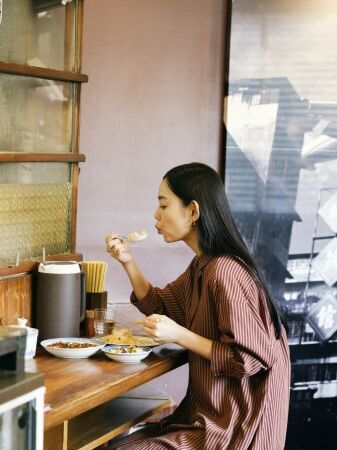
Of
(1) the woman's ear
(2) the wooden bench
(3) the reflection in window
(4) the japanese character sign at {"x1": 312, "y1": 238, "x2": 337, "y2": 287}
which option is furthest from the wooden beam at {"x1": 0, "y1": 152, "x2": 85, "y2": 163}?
(4) the japanese character sign at {"x1": 312, "y1": 238, "x2": 337, "y2": 287}

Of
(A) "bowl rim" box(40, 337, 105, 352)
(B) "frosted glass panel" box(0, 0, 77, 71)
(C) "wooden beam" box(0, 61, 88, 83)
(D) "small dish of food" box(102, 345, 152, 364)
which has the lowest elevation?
(D) "small dish of food" box(102, 345, 152, 364)

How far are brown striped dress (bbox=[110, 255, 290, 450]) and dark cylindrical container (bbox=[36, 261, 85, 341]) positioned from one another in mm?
410

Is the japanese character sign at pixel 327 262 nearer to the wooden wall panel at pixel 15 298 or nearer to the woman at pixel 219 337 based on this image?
the woman at pixel 219 337

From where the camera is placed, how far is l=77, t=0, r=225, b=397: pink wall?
11.8ft

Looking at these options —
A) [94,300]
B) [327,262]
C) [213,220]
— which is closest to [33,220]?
[94,300]

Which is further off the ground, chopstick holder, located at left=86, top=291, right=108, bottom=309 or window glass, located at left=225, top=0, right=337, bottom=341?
window glass, located at left=225, top=0, right=337, bottom=341

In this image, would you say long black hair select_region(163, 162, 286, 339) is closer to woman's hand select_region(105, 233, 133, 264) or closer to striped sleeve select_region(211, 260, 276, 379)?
striped sleeve select_region(211, 260, 276, 379)

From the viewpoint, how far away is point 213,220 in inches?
103

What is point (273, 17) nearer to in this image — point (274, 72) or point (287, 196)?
point (274, 72)

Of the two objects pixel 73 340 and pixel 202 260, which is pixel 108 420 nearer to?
pixel 73 340

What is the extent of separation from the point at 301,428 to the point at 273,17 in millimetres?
1998

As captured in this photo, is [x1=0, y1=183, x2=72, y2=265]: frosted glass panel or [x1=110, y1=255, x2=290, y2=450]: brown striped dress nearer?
[x1=110, y1=255, x2=290, y2=450]: brown striped dress

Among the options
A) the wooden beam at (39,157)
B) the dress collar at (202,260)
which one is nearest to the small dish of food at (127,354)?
the dress collar at (202,260)

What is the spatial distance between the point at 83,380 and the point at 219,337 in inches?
18.1
